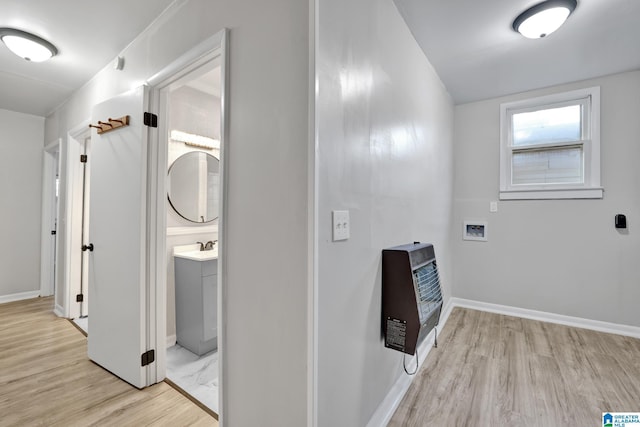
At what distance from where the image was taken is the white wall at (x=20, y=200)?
359 cm

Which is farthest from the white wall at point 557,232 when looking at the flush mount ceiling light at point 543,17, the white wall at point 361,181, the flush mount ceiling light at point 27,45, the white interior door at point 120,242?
the flush mount ceiling light at point 27,45

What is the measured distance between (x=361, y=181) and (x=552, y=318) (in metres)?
3.15

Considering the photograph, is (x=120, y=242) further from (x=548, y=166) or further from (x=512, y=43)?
(x=548, y=166)

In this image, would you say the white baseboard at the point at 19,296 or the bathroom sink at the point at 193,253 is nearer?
the bathroom sink at the point at 193,253

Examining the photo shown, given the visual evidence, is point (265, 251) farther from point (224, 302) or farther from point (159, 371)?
point (159, 371)

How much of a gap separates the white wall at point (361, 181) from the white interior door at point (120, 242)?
140 cm

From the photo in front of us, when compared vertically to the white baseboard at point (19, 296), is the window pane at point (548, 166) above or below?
above

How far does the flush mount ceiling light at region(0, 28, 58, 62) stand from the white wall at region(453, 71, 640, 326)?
13.6ft

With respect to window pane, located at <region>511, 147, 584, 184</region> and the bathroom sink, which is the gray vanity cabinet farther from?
window pane, located at <region>511, 147, 584, 184</region>

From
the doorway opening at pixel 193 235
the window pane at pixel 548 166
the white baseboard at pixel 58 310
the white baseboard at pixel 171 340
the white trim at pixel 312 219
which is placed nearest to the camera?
the white trim at pixel 312 219

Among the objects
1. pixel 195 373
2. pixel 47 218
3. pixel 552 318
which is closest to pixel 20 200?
pixel 47 218

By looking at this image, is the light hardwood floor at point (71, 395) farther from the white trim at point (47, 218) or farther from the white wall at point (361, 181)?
the white trim at point (47, 218)

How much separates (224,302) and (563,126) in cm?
380

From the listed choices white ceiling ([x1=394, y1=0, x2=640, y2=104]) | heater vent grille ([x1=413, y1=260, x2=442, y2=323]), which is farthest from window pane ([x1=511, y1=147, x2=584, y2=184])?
heater vent grille ([x1=413, y1=260, x2=442, y2=323])
